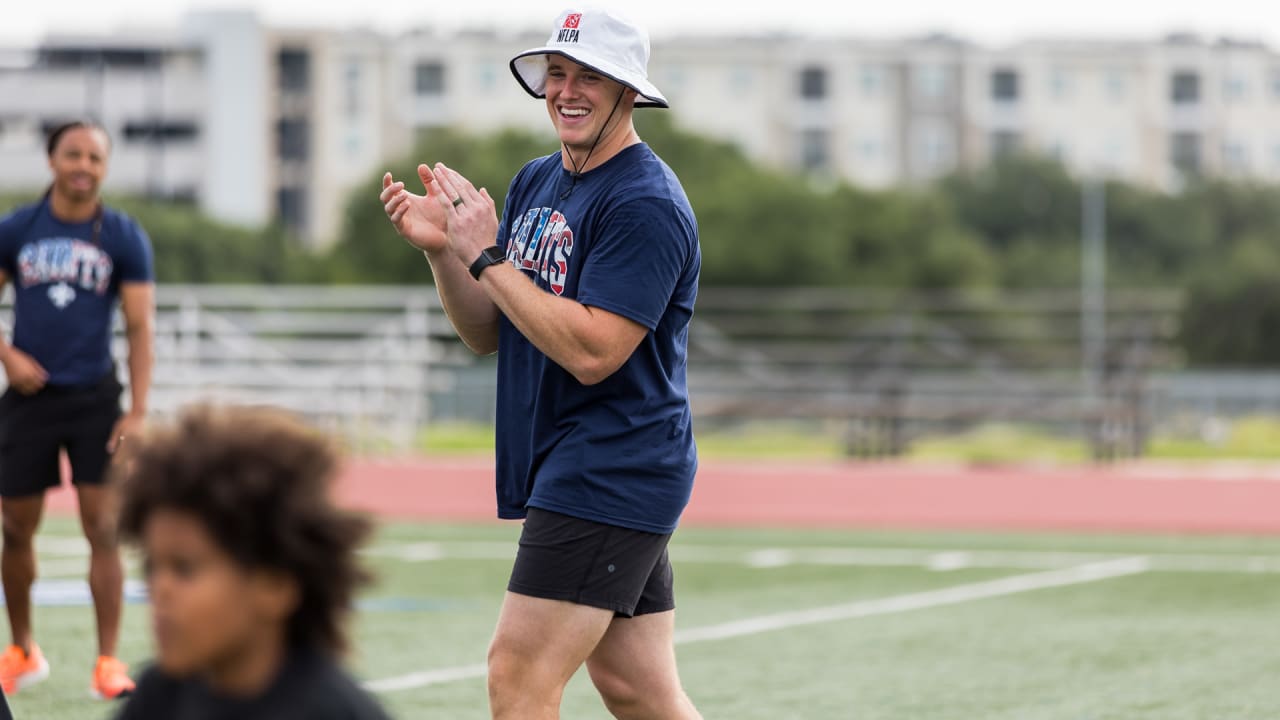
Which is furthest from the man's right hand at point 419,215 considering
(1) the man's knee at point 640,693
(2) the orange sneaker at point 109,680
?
(2) the orange sneaker at point 109,680

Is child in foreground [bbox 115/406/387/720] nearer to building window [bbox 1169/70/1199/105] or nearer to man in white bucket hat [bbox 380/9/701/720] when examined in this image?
man in white bucket hat [bbox 380/9/701/720]

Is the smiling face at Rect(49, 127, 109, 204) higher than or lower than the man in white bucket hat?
higher

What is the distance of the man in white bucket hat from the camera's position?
4.16m

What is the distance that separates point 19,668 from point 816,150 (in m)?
95.1

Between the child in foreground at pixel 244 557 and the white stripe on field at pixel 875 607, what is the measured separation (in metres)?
4.98

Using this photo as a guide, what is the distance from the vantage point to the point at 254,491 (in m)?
2.49

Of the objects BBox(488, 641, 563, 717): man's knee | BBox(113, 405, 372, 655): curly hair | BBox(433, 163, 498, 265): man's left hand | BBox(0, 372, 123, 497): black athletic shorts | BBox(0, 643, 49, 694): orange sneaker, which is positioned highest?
BBox(433, 163, 498, 265): man's left hand

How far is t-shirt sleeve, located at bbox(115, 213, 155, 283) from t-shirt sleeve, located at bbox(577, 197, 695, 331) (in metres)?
3.46

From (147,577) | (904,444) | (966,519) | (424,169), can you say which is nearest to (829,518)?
(966,519)

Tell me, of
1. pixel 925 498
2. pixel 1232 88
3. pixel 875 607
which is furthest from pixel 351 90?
pixel 875 607

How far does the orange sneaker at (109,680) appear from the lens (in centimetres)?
707

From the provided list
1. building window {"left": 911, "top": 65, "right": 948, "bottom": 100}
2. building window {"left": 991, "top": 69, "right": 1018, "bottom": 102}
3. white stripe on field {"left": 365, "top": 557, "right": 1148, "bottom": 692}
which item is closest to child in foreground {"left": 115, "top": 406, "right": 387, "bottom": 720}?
white stripe on field {"left": 365, "top": 557, "right": 1148, "bottom": 692}

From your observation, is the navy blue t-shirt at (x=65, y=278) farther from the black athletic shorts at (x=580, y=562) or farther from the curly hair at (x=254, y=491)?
the curly hair at (x=254, y=491)

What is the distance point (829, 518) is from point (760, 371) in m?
9.86
